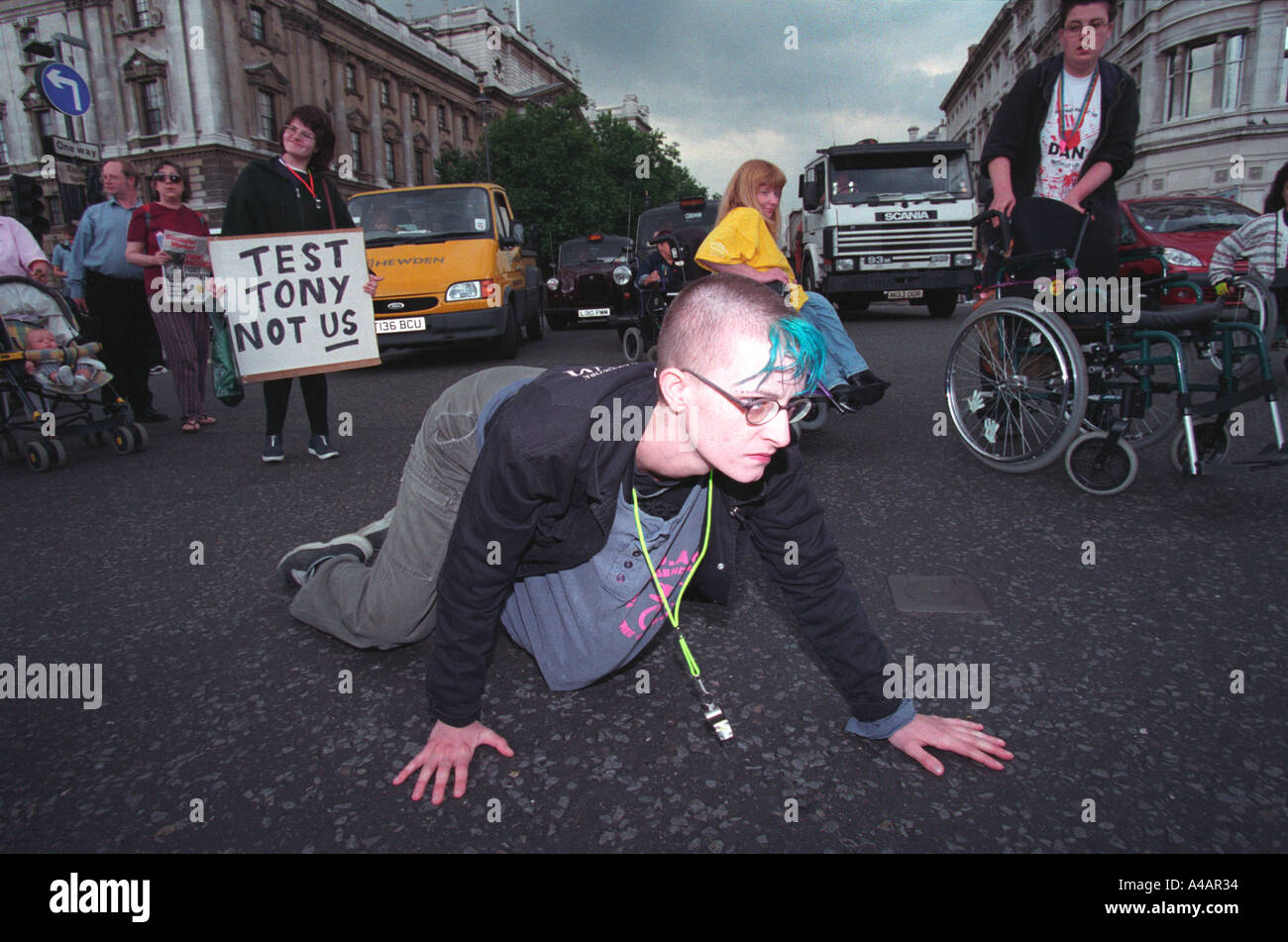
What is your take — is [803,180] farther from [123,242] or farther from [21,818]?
[21,818]

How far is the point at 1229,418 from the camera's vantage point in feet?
12.5

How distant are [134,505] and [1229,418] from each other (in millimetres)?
5564

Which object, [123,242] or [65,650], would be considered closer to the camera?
[65,650]

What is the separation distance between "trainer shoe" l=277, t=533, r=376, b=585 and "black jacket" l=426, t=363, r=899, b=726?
3.13ft

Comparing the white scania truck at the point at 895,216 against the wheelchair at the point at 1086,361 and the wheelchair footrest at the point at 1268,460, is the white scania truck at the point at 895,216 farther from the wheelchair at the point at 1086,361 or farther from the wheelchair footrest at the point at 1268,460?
the wheelchair footrest at the point at 1268,460

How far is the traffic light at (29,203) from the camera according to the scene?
10461 mm

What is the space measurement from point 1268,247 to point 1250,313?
2411mm

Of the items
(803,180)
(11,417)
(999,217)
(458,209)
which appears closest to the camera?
(999,217)

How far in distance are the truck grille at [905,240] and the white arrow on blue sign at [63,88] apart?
1031 centimetres

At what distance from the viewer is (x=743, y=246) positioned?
4598mm

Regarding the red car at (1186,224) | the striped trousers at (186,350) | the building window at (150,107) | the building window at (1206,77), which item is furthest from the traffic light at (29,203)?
the building window at (1206,77)

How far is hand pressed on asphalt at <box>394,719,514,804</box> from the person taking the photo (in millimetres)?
1709
